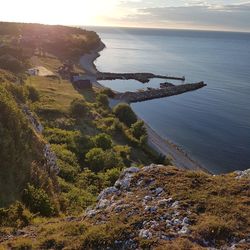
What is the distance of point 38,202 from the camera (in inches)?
800

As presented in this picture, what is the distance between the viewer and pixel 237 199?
16.8 m

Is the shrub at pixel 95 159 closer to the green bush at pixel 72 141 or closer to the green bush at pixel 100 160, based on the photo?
the green bush at pixel 100 160

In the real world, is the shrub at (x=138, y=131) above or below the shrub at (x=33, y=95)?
below

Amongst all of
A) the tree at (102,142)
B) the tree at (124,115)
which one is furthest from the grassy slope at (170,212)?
the tree at (124,115)

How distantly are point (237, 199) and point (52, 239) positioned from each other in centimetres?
804

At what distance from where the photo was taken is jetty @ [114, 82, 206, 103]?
9962cm

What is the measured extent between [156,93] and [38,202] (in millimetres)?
91528

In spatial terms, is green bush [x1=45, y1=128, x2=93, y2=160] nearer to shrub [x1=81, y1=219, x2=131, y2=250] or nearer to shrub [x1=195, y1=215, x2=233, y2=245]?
shrub [x1=81, y1=219, x2=131, y2=250]

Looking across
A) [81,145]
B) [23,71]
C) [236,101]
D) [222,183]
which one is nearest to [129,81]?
[236,101]

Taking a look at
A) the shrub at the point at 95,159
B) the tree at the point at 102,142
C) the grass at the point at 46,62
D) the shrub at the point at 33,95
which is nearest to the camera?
the shrub at the point at 95,159

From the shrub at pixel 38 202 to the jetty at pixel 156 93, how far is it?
72392mm

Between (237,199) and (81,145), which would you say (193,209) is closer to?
(237,199)

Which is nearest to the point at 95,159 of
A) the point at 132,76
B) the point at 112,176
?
the point at 112,176

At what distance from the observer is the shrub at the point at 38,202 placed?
20031 millimetres
